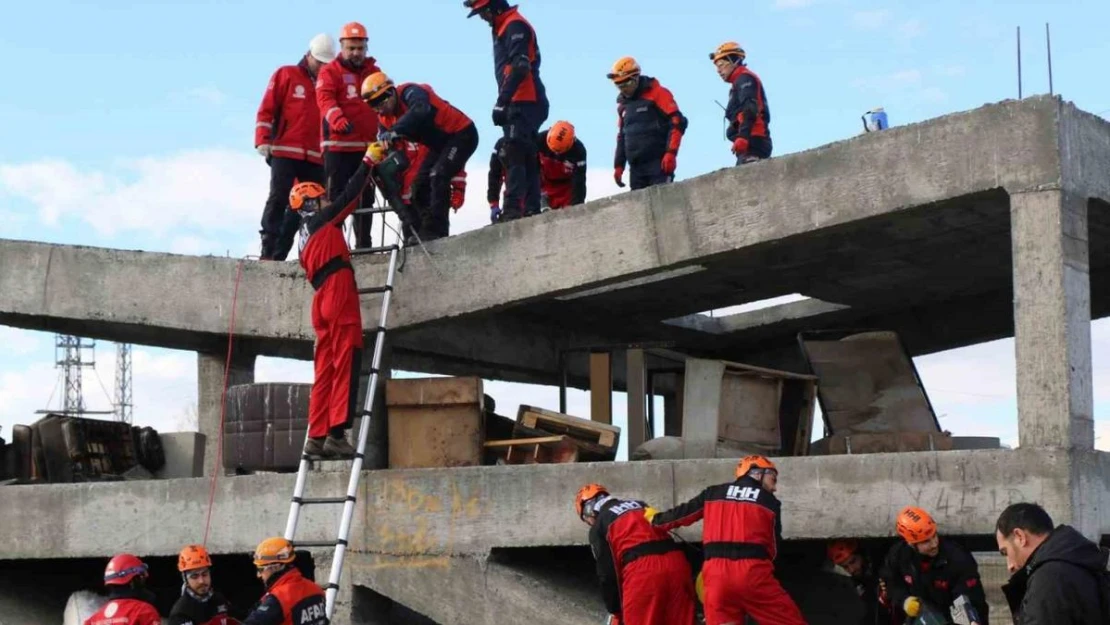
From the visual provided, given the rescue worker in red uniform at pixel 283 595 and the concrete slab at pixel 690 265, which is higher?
the concrete slab at pixel 690 265

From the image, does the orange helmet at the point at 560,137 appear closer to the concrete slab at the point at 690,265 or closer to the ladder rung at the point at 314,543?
the concrete slab at the point at 690,265

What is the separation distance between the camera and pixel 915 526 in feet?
33.3

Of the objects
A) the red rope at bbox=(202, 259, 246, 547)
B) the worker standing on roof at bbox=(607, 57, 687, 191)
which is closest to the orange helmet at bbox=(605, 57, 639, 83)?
the worker standing on roof at bbox=(607, 57, 687, 191)

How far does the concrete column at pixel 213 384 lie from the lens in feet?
48.8

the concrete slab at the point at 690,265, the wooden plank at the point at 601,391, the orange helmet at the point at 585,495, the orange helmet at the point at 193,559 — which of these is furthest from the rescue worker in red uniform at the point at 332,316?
the wooden plank at the point at 601,391

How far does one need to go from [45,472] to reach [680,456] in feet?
20.1

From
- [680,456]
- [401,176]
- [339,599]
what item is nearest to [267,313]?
[401,176]

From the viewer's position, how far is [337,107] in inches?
530

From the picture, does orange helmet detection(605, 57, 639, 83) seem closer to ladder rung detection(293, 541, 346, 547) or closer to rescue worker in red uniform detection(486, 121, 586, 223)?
rescue worker in red uniform detection(486, 121, 586, 223)

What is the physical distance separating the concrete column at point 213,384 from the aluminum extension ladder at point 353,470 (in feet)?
6.75

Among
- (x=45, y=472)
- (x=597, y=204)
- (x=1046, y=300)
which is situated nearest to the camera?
(x=1046, y=300)

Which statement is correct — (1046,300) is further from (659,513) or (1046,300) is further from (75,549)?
(75,549)

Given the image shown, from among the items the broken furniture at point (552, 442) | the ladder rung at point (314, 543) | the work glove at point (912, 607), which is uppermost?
the broken furniture at point (552, 442)

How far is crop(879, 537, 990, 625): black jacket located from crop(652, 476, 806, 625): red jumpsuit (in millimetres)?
762
